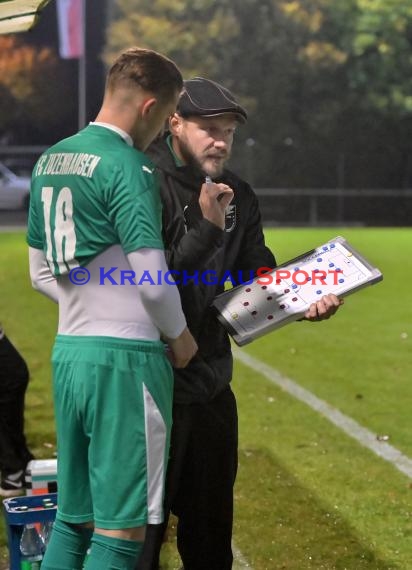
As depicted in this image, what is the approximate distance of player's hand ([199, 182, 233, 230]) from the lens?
3.14 metres

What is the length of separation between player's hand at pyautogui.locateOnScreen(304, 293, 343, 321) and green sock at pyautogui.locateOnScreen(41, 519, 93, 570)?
39.4 inches

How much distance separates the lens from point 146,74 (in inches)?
117

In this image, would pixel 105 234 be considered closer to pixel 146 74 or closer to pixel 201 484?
pixel 146 74

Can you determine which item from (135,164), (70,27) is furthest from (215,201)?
(70,27)

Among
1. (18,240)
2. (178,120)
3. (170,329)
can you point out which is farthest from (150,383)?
(18,240)

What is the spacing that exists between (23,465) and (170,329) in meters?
2.94

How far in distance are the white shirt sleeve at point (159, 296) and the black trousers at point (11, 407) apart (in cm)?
274

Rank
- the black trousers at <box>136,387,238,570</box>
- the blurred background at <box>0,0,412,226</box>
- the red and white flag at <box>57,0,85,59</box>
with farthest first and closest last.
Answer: the blurred background at <box>0,0,412,226</box>, the red and white flag at <box>57,0,85,59</box>, the black trousers at <box>136,387,238,570</box>

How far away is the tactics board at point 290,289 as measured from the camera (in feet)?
11.4

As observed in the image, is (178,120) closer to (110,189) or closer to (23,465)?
(110,189)

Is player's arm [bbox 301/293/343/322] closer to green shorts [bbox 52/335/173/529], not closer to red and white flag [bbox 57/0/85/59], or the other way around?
green shorts [bbox 52/335/173/529]

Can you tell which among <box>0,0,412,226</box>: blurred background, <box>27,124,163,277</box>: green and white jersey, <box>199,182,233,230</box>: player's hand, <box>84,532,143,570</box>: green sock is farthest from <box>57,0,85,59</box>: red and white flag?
<box>84,532,143,570</box>: green sock

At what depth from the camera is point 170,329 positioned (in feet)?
9.64

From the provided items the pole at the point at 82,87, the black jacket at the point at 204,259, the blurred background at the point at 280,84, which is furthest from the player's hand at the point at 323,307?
the pole at the point at 82,87
